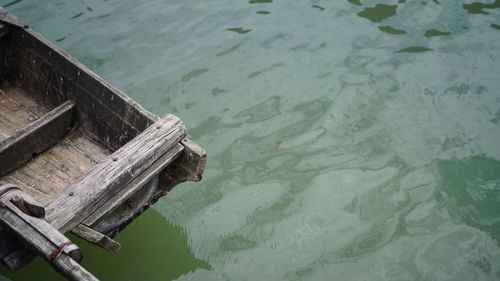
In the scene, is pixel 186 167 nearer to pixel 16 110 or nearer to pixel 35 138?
pixel 35 138

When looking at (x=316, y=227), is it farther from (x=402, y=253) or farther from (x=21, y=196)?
(x=21, y=196)

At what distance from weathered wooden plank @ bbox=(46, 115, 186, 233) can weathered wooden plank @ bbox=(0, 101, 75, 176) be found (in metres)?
1.39

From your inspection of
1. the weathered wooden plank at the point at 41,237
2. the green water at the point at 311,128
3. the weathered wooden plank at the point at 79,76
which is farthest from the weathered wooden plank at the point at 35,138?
the weathered wooden plank at the point at 41,237

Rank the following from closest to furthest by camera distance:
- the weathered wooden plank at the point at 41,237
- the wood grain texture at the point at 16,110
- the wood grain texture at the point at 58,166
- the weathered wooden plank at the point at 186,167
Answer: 1. the weathered wooden plank at the point at 41,237
2. the weathered wooden plank at the point at 186,167
3. the wood grain texture at the point at 58,166
4. the wood grain texture at the point at 16,110

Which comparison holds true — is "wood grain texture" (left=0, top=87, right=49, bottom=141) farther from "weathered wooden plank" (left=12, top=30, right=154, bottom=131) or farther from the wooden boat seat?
"weathered wooden plank" (left=12, top=30, right=154, bottom=131)

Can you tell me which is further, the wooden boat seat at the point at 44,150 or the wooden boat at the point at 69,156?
the wooden boat seat at the point at 44,150

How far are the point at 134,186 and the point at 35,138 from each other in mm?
1537

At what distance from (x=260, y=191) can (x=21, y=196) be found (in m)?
2.79

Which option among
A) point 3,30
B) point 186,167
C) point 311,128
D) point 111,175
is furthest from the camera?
point 311,128

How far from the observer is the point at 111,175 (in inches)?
130

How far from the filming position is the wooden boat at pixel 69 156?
2.98 m

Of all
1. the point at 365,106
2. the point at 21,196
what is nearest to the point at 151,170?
the point at 21,196

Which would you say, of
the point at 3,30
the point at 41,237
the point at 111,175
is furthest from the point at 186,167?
the point at 3,30

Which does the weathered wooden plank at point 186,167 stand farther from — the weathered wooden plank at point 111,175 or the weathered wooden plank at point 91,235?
the weathered wooden plank at point 91,235
